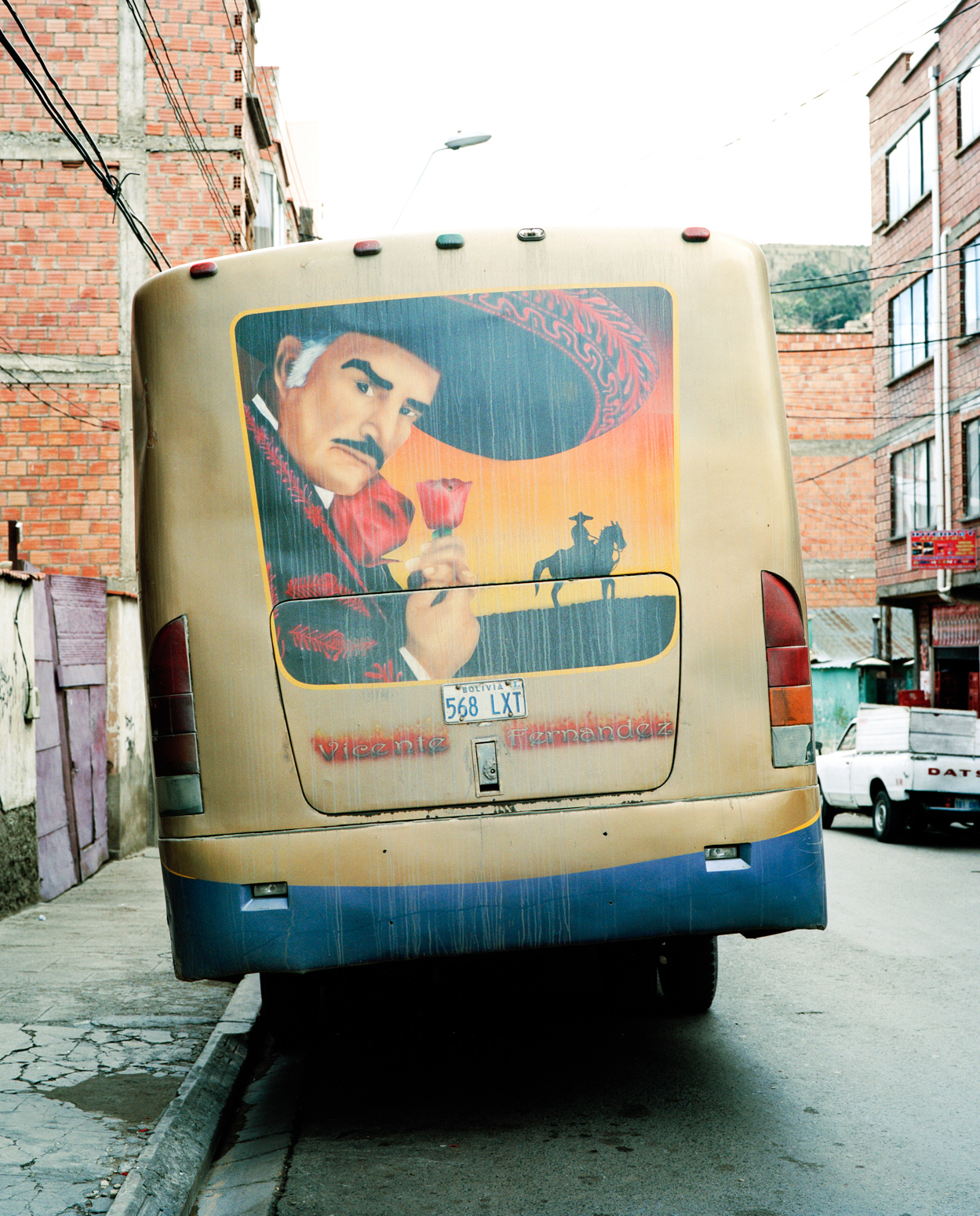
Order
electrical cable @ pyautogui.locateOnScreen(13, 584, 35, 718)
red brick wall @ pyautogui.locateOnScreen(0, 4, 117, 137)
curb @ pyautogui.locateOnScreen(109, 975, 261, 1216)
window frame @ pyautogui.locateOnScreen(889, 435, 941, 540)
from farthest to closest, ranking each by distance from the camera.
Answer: window frame @ pyautogui.locateOnScreen(889, 435, 941, 540), red brick wall @ pyautogui.locateOnScreen(0, 4, 117, 137), electrical cable @ pyautogui.locateOnScreen(13, 584, 35, 718), curb @ pyautogui.locateOnScreen(109, 975, 261, 1216)

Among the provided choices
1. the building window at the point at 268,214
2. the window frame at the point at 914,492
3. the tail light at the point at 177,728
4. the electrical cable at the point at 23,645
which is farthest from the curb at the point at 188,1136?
the window frame at the point at 914,492

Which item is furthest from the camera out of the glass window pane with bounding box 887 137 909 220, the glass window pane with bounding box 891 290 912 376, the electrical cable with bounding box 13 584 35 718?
the glass window pane with bounding box 887 137 909 220

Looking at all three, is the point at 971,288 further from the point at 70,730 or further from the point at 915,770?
the point at 70,730

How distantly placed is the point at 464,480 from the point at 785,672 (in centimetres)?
133

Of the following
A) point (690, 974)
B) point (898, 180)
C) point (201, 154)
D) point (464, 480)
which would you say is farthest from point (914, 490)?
point (464, 480)

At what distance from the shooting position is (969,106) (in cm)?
2383

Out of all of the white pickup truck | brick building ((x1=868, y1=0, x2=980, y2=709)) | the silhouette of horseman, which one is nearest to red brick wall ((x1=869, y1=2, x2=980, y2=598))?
brick building ((x1=868, y1=0, x2=980, y2=709))

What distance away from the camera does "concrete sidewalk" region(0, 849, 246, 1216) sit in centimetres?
402

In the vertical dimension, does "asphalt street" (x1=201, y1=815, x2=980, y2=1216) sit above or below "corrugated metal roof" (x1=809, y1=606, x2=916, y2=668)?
above

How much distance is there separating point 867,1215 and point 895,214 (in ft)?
89.5

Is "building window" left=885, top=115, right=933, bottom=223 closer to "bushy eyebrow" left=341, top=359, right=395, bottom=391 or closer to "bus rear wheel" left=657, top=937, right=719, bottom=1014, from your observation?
"bus rear wheel" left=657, top=937, right=719, bottom=1014

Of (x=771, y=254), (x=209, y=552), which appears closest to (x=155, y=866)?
Result: (x=209, y=552)

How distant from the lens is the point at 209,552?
4312mm

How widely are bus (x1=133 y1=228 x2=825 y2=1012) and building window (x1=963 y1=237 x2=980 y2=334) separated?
21.0 metres
